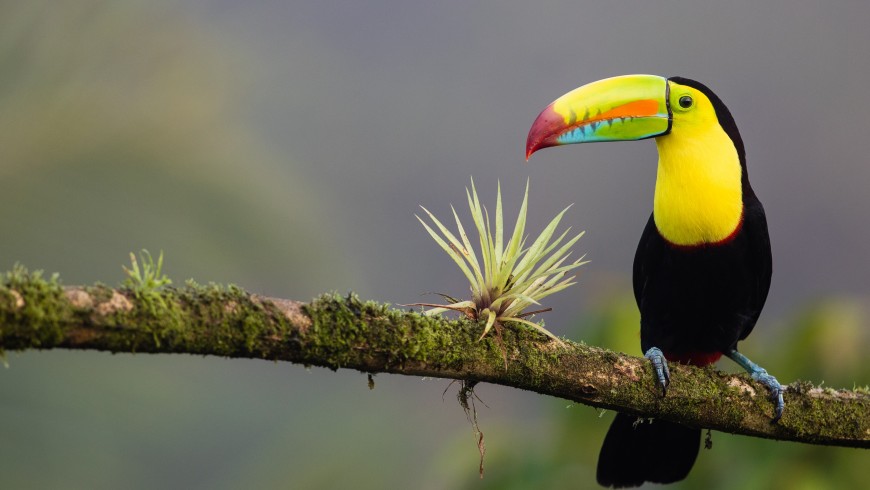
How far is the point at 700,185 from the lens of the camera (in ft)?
9.03

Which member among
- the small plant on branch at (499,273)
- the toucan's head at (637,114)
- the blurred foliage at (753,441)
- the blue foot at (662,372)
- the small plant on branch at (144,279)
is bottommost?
the blurred foliage at (753,441)

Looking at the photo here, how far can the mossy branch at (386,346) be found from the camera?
1539 millimetres

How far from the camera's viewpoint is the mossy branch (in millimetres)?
1539

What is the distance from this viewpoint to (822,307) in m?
4.52

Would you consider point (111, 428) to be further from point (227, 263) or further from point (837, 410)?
point (837, 410)

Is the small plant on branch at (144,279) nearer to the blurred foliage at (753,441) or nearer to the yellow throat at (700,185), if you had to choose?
the yellow throat at (700,185)

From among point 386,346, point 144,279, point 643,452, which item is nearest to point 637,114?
point 643,452

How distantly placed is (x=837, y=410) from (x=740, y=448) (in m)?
2.47

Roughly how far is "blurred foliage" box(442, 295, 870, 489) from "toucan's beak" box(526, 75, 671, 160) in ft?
5.68

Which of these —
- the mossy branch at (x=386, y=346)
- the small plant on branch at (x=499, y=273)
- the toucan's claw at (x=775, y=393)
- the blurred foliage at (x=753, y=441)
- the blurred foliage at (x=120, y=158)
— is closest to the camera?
the mossy branch at (x=386, y=346)

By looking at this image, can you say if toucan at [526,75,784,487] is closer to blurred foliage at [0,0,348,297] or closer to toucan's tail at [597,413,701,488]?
toucan's tail at [597,413,701,488]

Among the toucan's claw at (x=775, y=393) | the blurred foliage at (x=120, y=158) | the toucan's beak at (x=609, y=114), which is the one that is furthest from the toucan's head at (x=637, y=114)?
the blurred foliage at (x=120, y=158)

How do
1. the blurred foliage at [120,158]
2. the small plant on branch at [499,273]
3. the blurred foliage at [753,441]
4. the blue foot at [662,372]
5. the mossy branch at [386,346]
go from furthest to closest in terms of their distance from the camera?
the blurred foliage at [120,158], the blurred foliage at [753,441], the blue foot at [662,372], the small plant on branch at [499,273], the mossy branch at [386,346]

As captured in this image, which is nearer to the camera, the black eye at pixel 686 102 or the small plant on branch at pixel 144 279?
the small plant on branch at pixel 144 279
